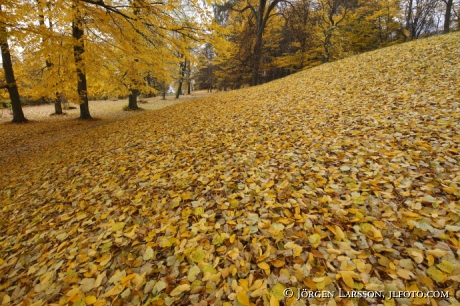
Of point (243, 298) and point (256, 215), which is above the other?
point (256, 215)

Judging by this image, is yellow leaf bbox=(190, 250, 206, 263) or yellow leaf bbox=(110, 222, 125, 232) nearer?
yellow leaf bbox=(190, 250, 206, 263)

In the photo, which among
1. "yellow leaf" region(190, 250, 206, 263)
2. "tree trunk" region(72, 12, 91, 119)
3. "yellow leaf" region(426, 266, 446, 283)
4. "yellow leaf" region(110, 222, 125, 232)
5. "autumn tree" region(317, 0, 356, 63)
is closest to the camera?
"yellow leaf" region(426, 266, 446, 283)

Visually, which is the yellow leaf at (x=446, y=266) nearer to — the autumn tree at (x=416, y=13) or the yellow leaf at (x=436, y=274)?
the yellow leaf at (x=436, y=274)

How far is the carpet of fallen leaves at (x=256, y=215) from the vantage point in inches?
65.6

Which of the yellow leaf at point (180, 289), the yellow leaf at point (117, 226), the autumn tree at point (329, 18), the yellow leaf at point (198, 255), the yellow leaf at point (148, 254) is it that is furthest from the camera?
the autumn tree at point (329, 18)

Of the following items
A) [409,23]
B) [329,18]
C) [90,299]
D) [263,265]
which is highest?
[409,23]

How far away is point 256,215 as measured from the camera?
235cm

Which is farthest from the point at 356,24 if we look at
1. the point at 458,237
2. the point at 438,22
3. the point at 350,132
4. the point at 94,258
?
the point at 94,258

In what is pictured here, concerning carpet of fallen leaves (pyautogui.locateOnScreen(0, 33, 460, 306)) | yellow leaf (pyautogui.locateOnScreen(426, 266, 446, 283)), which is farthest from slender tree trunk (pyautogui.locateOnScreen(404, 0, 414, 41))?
yellow leaf (pyautogui.locateOnScreen(426, 266, 446, 283))

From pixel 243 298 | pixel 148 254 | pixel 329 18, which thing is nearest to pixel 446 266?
pixel 243 298

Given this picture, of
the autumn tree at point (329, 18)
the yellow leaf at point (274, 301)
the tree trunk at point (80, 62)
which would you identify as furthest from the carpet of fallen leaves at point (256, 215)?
the autumn tree at point (329, 18)

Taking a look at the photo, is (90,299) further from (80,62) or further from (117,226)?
(80,62)

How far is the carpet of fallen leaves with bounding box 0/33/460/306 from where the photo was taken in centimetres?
167

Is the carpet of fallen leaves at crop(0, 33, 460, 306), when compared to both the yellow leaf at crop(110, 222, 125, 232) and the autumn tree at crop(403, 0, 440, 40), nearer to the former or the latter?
the yellow leaf at crop(110, 222, 125, 232)
